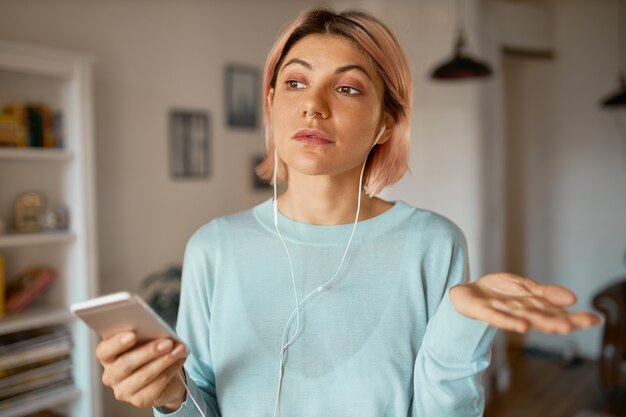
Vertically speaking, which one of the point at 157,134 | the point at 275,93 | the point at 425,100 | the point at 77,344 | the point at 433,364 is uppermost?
the point at 425,100

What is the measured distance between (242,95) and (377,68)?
2703 millimetres

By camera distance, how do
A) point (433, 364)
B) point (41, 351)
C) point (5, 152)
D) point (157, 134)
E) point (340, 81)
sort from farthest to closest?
point (157, 134), point (41, 351), point (5, 152), point (340, 81), point (433, 364)

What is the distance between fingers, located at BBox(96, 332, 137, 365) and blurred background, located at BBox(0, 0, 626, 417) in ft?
5.74

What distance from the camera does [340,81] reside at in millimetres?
880

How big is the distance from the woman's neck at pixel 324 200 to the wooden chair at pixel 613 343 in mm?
3138

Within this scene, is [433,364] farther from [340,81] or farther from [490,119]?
[490,119]

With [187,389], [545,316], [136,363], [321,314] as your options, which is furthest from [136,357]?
[545,316]

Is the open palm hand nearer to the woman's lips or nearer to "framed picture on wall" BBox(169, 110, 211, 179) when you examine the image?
the woman's lips

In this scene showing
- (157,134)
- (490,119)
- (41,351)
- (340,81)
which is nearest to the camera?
(340,81)

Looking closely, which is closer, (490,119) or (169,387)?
(169,387)

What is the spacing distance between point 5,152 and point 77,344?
3.05 ft

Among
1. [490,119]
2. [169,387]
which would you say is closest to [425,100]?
[490,119]

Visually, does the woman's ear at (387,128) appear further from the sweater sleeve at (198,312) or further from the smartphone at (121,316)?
the smartphone at (121,316)

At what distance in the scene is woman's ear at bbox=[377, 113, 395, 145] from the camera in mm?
974
